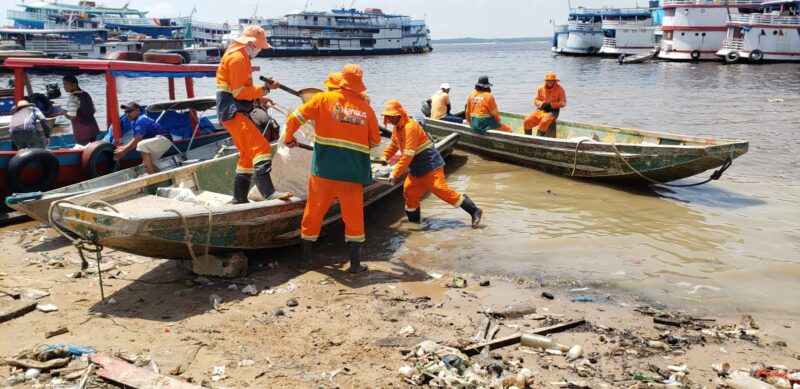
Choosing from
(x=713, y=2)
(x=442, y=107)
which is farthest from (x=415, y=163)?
(x=713, y=2)

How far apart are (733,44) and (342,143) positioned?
158 feet

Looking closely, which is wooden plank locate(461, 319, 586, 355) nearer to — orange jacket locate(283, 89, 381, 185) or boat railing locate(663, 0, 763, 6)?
orange jacket locate(283, 89, 381, 185)

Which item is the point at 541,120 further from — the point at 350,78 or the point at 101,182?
the point at 101,182

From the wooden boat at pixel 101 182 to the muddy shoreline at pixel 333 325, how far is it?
59 centimetres

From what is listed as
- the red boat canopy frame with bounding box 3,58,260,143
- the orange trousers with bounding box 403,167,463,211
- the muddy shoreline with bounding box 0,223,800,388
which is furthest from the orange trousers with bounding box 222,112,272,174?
the red boat canopy frame with bounding box 3,58,260,143

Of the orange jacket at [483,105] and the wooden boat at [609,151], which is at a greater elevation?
the orange jacket at [483,105]

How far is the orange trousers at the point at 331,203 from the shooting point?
6074mm

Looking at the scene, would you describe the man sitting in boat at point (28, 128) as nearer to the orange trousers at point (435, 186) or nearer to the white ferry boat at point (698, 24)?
the orange trousers at point (435, 186)

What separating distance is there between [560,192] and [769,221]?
2850mm

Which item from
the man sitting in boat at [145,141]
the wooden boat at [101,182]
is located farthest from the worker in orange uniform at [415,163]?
→ the man sitting in boat at [145,141]

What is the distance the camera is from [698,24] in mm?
49500

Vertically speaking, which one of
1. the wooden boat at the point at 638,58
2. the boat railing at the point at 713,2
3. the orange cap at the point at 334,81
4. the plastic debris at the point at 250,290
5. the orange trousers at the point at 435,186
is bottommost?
the plastic debris at the point at 250,290

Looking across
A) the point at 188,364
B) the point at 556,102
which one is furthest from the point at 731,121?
the point at 188,364

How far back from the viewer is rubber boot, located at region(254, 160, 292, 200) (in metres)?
6.53
